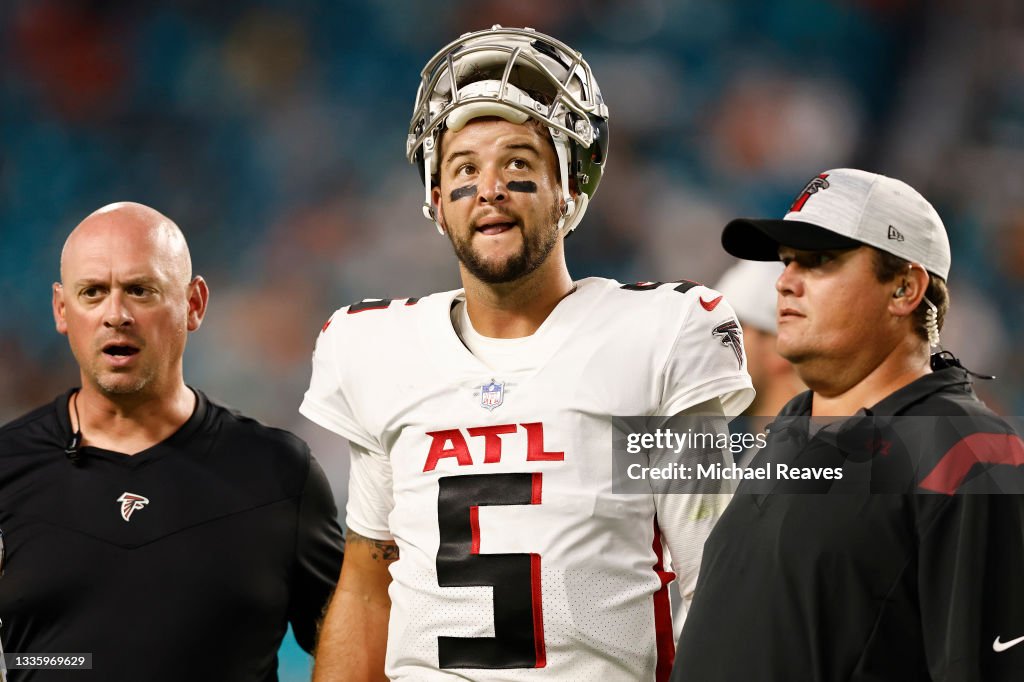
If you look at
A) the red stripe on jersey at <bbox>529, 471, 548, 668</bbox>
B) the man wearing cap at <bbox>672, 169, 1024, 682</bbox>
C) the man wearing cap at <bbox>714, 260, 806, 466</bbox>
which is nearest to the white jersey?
the red stripe on jersey at <bbox>529, 471, 548, 668</bbox>

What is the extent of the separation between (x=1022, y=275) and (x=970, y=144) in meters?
0.52

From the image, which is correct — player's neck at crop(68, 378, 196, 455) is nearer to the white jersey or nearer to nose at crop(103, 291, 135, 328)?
nose at crop(103, 291, 135, 328)

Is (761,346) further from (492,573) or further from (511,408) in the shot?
(492,573)

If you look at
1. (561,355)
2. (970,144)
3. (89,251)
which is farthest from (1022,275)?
(89,251)

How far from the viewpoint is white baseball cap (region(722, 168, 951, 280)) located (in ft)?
5.24

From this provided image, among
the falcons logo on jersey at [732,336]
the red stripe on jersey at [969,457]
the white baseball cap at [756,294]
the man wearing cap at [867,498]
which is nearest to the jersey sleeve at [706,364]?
the falcons logo on jersey at [732,336]

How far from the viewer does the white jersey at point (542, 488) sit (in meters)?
1.75

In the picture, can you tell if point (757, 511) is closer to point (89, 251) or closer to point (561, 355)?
point (561, 355)

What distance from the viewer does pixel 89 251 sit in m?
2.25

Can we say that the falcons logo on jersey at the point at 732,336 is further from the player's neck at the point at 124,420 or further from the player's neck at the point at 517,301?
the player's neck at the point at 124,420

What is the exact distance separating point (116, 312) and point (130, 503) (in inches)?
13.6

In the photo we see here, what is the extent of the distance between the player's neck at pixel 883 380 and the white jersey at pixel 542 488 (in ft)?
0.80

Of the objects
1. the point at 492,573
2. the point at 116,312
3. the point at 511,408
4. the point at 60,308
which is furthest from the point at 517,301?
the point at 60,308

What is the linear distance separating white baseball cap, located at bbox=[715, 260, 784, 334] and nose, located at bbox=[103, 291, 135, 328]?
4.46 ft
